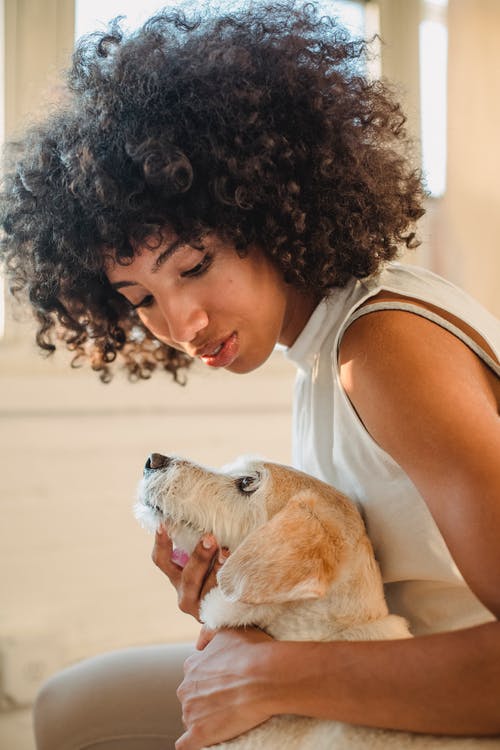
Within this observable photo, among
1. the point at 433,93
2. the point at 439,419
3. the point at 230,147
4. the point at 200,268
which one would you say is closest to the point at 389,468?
the point at 439,419

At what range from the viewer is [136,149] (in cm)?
113

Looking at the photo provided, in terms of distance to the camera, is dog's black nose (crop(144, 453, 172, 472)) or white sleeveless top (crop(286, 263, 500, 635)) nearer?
white sleeveless top (crop(286, 263, 500, 635))

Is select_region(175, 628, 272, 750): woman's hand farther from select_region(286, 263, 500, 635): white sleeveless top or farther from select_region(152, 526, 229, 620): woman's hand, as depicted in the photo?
select_region(286, 263, 500, 635): white sleeveless top

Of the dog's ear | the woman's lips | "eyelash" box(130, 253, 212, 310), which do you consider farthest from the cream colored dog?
"eyelash" box(130, 253, 212, 310)

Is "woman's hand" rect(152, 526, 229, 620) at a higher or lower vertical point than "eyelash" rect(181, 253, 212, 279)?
lower

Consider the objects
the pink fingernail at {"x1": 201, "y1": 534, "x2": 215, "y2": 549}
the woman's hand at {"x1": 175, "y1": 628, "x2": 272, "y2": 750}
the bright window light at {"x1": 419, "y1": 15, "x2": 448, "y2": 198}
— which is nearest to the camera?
the woman's hand at {"x1": 175, "y1": 628, "x2": 272, "y2": 750}

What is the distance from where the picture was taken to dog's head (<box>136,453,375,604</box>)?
999 mm

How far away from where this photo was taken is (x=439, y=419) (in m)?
0.85

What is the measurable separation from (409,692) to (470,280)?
164 cm

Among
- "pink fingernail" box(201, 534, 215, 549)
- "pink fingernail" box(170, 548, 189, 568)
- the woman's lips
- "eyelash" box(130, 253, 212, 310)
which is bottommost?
"pink fingernail" box(170, 548, 189, 568)

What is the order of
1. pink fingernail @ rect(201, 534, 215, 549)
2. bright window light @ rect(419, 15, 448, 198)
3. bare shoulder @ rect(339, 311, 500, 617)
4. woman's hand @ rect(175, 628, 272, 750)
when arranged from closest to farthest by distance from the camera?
bare shoulder @ rect(339, 311, 500, 617) → woman's hand @ rect(175, 628, 272, 750) → pink fingernail @ rect(201, 534, 215, 549) → bright window light @ rect(419, 15, 448, 198)

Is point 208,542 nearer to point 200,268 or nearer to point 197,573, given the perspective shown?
point 197,573

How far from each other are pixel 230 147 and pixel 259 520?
0.52 metres

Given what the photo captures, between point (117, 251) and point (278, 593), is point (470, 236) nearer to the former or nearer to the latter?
point (117, 251)
